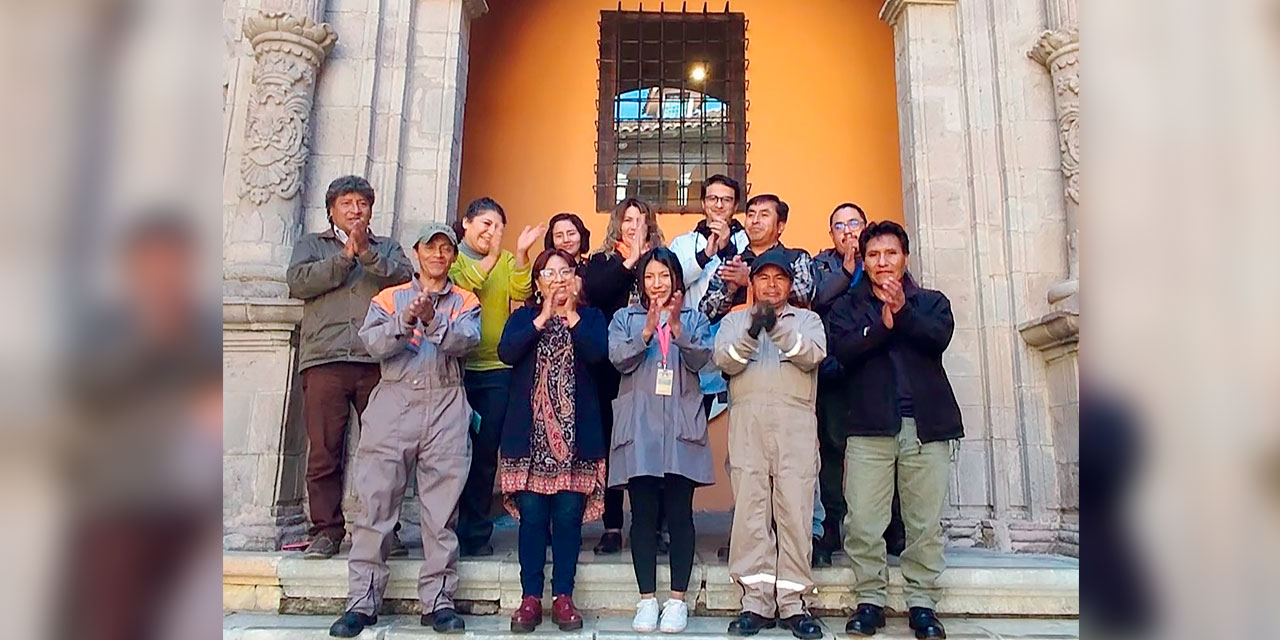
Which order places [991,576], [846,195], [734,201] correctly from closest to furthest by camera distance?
[991,576] < [734,201] < [846,195]

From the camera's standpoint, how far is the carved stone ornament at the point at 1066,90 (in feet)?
17.7

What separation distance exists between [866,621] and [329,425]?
9.35 ft

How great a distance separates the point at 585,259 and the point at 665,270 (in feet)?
2.91

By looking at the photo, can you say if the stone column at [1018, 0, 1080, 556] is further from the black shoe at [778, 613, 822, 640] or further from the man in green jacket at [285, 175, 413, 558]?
the man in green jacket at [285, 175, 413, 558]

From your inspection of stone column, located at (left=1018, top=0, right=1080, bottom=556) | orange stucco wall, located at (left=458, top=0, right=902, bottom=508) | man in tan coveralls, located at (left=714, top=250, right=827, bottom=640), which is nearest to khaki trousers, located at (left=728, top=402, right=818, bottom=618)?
man in tan coveralls, located at (left=714, top=250, right=827, bottom=640)

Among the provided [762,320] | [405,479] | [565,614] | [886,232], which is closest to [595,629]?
[565,614]

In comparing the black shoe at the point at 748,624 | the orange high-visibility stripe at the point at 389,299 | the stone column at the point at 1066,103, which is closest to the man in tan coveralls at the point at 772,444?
the black shoe at the point at 748,624

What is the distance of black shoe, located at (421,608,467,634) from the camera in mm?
3609

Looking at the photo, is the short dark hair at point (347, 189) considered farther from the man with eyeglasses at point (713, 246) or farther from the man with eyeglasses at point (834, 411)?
the man with eyeglasses at point (834, 411)

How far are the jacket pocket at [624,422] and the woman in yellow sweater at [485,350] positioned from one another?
73 centimetres
